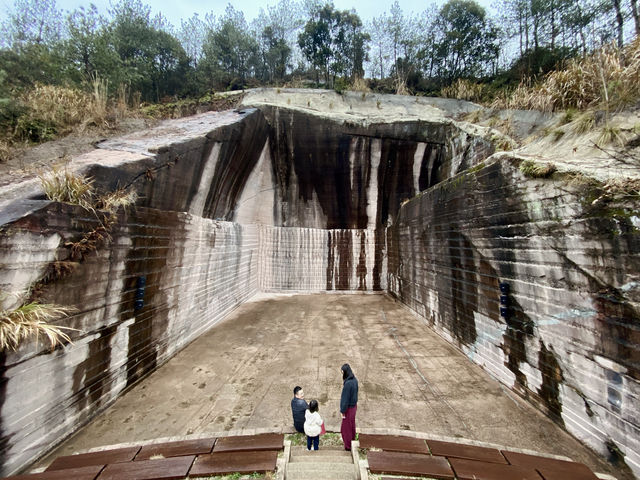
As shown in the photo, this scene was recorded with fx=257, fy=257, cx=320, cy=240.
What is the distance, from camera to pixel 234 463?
228 cm

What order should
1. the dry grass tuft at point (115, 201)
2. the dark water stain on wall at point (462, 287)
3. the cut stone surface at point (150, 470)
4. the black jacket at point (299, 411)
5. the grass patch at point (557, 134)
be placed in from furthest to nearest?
the dark water stain on wall at point (462, 287), the grass patch at point (557, 134), the dry grass tuft at point (115, 201), the black jacket at point (299, 411), the cut stone surface at point (150, 470)

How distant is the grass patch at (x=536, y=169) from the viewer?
3186mm

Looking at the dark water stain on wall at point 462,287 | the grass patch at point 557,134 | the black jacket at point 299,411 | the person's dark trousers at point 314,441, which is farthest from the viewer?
the dark water stain on wall at point 462,287

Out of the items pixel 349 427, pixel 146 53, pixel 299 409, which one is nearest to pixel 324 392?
pixel 299 409

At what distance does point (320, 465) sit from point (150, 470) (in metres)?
1.43

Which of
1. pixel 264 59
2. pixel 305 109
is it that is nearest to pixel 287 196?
pixel 305 109

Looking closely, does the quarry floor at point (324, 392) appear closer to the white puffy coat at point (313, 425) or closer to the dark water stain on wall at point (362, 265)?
the white puffy coat at point (313, 425)

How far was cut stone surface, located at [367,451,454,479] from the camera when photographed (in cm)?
215

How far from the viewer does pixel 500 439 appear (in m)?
2.88

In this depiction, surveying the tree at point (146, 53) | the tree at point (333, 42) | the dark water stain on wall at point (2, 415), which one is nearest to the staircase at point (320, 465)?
the dark water stain on wall at point (2, 415)

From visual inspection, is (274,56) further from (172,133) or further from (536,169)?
(536,169)

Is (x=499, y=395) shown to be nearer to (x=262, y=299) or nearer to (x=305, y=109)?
(x=262, y=299)

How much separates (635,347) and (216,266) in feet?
24.2

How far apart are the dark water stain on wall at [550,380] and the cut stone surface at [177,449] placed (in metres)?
3.92
